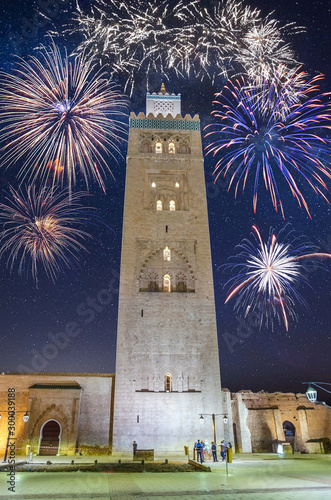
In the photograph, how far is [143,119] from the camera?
27500 millimetres

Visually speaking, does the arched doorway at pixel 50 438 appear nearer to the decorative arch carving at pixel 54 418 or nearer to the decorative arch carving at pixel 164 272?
the decorative arch carving at pixel 54 418

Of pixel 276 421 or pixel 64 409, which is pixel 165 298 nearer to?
pixel 64 409

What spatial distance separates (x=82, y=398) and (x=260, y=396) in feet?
41.7

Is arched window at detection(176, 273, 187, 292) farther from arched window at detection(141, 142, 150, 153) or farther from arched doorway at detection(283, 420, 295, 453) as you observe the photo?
arched doorway at detection(283, 420, 295, 453)

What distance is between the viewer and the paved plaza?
7.72 metres

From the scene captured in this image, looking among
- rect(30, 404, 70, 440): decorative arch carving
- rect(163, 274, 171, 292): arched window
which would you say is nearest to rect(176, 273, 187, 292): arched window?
rect(163, 274, 171, 292): arched window

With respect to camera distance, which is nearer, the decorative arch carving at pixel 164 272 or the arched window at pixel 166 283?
the decorative arch carving at pixel 164 272

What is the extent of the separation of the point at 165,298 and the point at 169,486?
13019 mm

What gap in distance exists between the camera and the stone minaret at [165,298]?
63.1 ft

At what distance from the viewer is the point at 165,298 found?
2173 cm

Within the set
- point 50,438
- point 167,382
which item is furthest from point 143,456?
point 50,438

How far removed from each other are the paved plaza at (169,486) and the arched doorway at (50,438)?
7480mm

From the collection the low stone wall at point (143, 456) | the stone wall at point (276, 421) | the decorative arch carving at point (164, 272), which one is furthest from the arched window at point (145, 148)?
the low stone wall at point (143, 456)

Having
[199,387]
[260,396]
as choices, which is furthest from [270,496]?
[260,396]
